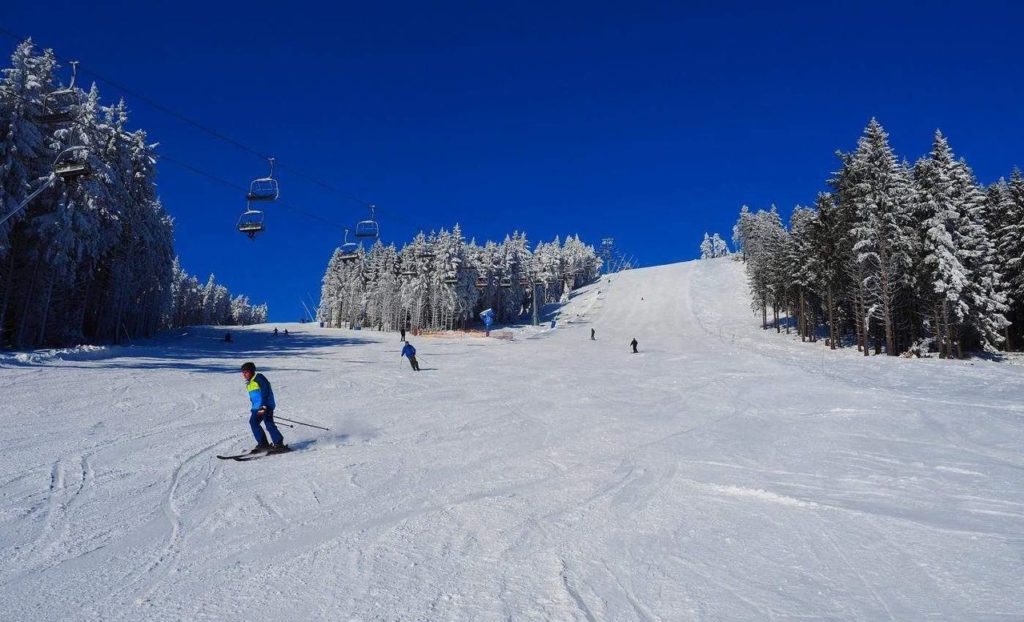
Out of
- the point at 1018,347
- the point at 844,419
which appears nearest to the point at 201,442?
the point at 844,419

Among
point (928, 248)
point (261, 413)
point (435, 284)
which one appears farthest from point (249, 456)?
point (435, 284)

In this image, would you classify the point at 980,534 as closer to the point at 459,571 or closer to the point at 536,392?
the point at 459,571

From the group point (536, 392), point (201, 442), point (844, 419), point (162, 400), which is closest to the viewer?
point (201, 442)

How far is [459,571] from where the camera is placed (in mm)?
4957

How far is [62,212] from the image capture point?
100ft

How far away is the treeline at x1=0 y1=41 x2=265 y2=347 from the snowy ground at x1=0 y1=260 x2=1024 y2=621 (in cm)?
1932

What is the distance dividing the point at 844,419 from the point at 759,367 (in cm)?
1296

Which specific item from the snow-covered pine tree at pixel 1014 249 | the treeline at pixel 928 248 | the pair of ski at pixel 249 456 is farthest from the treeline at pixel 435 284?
the pair of ski at pixel 249 456

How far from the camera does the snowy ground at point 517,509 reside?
4.43 meters

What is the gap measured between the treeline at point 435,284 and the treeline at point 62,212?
29.0 metres

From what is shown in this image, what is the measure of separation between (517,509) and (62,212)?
3658 centimetres

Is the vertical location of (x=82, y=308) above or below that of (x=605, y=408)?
above

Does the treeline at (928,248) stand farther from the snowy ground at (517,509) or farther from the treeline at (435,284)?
the treeline at (435,284)

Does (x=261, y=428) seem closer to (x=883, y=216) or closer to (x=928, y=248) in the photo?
(x=883, y=216)
